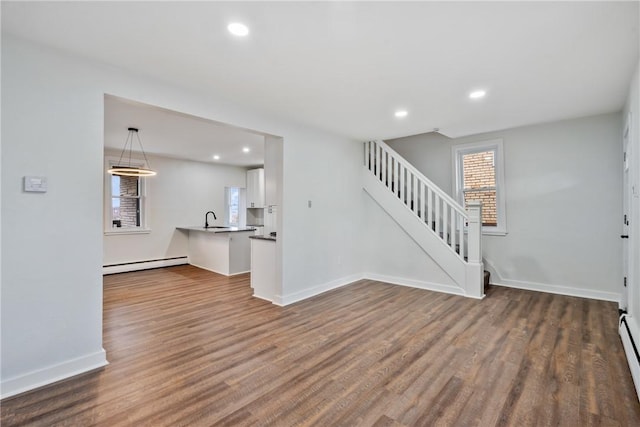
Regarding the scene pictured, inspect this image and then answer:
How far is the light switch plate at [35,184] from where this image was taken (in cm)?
219

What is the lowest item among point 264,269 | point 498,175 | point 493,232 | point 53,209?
point 264,269

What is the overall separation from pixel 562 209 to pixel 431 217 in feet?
5.88

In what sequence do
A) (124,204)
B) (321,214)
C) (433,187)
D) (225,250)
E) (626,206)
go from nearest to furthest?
(626,206), (321,214), (433,187), (225,250), (124,204)

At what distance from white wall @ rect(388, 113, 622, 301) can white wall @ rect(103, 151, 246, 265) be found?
6137 millimetres

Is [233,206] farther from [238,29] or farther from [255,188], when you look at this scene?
[238,29]

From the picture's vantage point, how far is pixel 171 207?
7.27 meters

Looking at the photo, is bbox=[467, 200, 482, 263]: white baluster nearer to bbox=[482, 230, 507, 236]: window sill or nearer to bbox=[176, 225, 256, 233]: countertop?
bbox=[482, 230, 507, 236]: window sill

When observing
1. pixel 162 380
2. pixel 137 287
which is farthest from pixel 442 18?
pixel 137 287

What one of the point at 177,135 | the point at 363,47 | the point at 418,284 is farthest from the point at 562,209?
the point at 177,135

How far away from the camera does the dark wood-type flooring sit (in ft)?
6.30

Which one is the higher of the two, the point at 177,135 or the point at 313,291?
the point at 177,135

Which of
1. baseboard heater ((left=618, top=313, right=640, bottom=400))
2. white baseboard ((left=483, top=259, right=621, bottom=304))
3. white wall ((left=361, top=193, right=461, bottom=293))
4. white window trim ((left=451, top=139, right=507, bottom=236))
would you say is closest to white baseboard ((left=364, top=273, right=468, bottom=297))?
white wall ((left=361, top=193, right=461, bottom=293))

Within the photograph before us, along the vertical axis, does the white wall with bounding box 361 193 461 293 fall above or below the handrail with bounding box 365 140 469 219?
below

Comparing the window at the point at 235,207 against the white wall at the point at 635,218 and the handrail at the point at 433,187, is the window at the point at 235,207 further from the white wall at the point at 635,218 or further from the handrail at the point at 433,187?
the white wall at the point at 635,218
